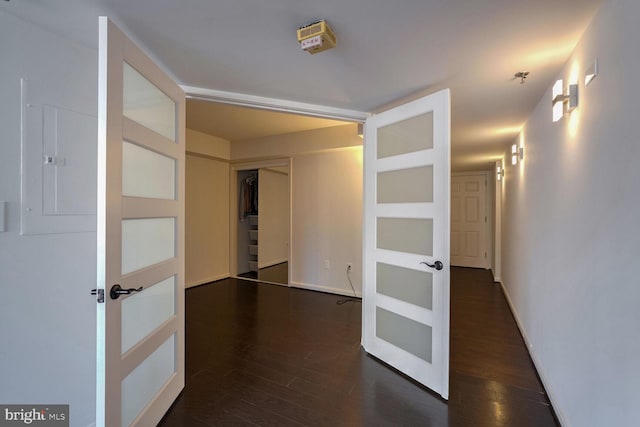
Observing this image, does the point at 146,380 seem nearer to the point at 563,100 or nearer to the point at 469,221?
the point at 563,100

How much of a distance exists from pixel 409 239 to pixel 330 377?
4.11 feet

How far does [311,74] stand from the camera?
198cm

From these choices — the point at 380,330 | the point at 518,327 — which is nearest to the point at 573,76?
the point at 380,330

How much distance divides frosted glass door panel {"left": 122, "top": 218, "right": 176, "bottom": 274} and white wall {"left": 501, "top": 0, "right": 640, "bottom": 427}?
217 centimetres

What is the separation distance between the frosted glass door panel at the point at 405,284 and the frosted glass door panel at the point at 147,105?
77.0 inches

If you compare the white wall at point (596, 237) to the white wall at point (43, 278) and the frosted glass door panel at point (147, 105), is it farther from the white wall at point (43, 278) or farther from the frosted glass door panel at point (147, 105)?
the white wall at point (43, 278)

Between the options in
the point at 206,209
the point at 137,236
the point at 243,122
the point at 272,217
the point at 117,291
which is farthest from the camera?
the point at 272,217

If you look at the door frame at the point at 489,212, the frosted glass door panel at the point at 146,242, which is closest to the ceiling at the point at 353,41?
the frosted glass door panel at the point at 146,242

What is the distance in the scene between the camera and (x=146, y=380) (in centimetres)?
162

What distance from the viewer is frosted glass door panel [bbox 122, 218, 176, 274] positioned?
1456mm

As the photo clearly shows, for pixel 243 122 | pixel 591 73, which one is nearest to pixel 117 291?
pixel 591 73

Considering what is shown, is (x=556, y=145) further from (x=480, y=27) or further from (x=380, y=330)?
(x=380, y=330)

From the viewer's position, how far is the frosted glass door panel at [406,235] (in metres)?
2.10

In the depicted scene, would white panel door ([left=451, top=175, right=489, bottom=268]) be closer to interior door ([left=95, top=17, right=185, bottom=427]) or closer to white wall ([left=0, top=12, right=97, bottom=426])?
interior door ([left=95, top=17, right=185, bottom=427])
